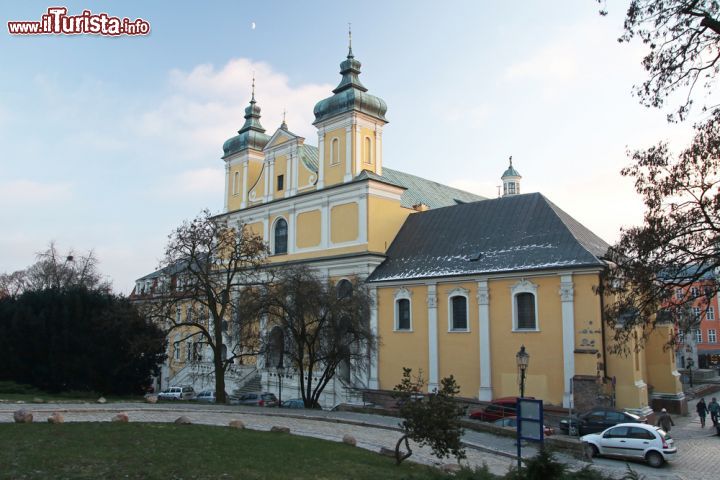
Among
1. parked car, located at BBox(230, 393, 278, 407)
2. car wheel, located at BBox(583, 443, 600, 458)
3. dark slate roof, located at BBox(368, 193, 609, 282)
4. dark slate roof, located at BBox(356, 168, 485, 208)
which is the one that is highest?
dark slate roof, located at BBox(356, 168, 485, 208)

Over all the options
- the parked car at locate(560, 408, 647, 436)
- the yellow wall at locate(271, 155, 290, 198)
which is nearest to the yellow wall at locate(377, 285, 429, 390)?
the yellow wall at locate(271, 155, 290, 198)

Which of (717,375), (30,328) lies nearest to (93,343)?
(30,328)

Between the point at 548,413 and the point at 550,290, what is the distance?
224 inches

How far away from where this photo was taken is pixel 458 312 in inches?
1286

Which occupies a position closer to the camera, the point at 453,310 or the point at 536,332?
the point at 536,332

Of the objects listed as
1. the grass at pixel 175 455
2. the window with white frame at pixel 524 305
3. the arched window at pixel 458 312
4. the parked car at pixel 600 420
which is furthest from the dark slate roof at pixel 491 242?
the grass at pixel 175 455

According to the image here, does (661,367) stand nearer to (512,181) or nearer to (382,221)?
(382,221)

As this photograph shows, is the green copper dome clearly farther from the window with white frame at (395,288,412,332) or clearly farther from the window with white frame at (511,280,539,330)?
the window with white frame at (511,280,539,330)

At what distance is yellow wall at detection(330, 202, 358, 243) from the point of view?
123 ft

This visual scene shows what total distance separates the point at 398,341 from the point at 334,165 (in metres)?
12.0

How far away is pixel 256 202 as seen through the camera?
147ft

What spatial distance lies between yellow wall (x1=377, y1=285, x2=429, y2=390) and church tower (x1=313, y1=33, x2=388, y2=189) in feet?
27.0

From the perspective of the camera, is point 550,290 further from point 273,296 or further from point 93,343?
point 93,343

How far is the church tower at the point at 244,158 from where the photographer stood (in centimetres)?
4656
